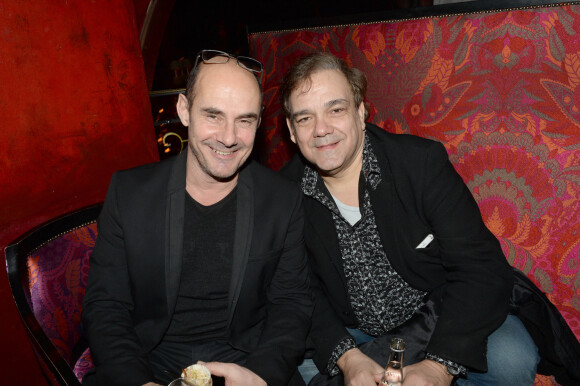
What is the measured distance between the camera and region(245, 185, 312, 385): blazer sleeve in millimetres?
1675

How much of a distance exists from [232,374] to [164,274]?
0.53 meters

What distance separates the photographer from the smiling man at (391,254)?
5.80 ft

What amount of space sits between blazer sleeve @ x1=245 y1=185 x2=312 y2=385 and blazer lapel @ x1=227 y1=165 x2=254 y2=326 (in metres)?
0.17

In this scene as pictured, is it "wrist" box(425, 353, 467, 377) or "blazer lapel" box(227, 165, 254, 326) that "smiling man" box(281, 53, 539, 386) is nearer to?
"wrist" box(425, 353, 467, 377)

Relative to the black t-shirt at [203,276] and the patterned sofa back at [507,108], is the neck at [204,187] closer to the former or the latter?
the black t-shirt at [203,276]

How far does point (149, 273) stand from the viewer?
1.75m

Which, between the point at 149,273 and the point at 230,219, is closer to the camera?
the point at 149,273

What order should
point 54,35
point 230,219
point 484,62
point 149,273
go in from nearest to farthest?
point 149,273, point 230,219, point 54,35, point 484,62

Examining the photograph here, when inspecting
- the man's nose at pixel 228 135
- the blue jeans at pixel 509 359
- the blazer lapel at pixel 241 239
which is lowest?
the blue jeans at pixel 509 359

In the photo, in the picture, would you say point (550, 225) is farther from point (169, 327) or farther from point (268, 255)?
point (169, 327)

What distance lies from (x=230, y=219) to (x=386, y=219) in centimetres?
76

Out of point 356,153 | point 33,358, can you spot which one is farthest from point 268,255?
point 33,358

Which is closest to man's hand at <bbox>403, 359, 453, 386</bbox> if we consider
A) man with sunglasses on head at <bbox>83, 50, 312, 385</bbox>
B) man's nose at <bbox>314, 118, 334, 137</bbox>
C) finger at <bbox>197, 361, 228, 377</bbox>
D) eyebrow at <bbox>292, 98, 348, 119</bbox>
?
man with sunglasses on head at <bbox>83, 50, 312, 385</bbox>

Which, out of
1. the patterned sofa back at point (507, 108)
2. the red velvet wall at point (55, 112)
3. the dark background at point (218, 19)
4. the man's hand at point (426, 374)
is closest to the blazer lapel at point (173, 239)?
the red velvet wall at point (55, 112)
